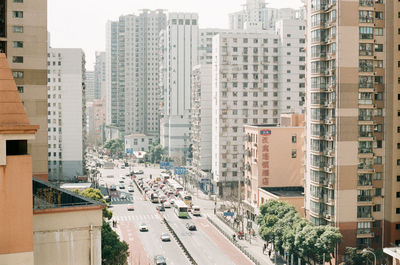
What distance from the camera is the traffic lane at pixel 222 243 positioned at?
2482 inches

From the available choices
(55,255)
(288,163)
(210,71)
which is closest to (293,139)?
(288,163)

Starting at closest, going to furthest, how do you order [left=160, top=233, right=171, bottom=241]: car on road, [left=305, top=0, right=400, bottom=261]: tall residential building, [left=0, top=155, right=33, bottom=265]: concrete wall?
1. [left=0, top=155, right=33, bottom=265]: concrete wall
2. [left=305, top=0, right=400, bottom=261]: tall residential building
3. [left=160, top=233, right=171, bottom=241]: car on road

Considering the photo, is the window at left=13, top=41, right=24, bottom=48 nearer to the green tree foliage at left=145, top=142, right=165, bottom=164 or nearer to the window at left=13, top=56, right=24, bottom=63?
the window at left=13, top=56, right=24, bottom=63

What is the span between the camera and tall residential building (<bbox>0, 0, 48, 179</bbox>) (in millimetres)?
45000

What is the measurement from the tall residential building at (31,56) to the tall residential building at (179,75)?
112129 mm

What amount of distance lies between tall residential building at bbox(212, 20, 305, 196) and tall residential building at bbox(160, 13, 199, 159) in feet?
165

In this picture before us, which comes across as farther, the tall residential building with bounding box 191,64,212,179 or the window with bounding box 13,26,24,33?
the tall residential building with bounding box 191,64,212,179

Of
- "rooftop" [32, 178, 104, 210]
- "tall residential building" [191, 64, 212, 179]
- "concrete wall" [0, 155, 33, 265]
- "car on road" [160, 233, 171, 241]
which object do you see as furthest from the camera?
"tall residential building" [191, 64, 212, 179]

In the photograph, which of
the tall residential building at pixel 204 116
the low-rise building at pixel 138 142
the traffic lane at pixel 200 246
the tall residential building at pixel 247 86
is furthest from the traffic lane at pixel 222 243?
the low-rise building at pixel 138 142

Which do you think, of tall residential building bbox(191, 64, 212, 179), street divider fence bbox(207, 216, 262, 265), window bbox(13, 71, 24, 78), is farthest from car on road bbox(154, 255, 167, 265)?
tall residential building bbox(191, 64, 212, 179)

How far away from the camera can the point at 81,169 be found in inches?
4582

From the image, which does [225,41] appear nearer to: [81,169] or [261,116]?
[261,116]

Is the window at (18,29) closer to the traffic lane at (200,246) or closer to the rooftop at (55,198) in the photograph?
the rooftop at (55,198)

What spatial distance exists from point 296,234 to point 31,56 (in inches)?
1267
